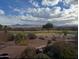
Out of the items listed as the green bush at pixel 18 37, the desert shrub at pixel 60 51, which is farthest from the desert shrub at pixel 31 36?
the desert shrub at pixel 60 51

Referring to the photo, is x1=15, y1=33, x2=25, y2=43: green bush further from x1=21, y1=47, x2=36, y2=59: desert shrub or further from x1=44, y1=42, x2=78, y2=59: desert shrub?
x1=44, y1=42, x2=78, y2=59: desert shrub

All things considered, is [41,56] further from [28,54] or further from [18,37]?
[18,37]

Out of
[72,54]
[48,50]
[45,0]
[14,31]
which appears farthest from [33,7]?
[72,54]

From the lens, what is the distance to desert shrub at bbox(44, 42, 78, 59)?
2.12 metres

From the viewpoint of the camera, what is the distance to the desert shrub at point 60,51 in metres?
2.12

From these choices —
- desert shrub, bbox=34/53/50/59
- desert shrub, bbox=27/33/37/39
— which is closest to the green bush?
desert shrub, bbox=27/33/37/39

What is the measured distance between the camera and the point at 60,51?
2.12 meters

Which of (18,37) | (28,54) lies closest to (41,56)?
(28,54)

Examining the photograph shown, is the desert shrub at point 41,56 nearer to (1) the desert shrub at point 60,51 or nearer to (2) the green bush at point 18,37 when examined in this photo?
(1) the desert shrub at point 60,51

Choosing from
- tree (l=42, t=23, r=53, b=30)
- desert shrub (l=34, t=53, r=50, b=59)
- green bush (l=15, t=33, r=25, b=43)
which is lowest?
desert shrub (l=34, t=53, r=50, b=59)

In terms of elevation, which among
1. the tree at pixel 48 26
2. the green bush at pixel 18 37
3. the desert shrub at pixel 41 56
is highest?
the tree at pixel 48 26

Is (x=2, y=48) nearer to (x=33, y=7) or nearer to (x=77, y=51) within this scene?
(x=33, y=7)

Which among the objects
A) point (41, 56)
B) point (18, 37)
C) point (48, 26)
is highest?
point (48, 26)

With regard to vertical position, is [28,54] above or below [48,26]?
below
